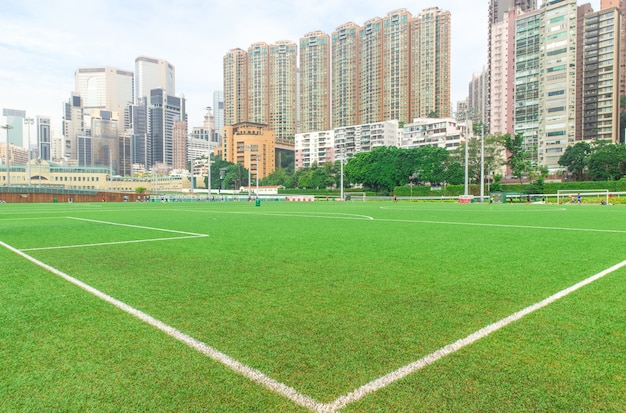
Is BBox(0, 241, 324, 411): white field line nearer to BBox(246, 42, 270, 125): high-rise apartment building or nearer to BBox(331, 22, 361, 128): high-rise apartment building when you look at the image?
BBox(331, 22, 361, 128): high-rise apartment building

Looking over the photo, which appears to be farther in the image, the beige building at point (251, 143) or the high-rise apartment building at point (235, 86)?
the high-rise apartment building at point (235, 86)

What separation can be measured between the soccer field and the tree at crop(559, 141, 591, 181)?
276 ft

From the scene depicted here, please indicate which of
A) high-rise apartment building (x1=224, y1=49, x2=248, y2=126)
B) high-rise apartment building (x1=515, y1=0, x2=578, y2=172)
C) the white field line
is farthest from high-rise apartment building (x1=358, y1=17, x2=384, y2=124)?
the white field line

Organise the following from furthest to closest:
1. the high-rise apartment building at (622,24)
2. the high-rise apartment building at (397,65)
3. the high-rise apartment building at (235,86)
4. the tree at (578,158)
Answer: the high-rise apartment building at (235,86)
the high-rise apartment building at (397,65)
the high-rise apartment building at (622,24)
the tree at (578,158)

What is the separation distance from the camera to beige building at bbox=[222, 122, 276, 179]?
142 metres

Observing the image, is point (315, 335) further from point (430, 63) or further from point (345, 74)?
point (345, 74)

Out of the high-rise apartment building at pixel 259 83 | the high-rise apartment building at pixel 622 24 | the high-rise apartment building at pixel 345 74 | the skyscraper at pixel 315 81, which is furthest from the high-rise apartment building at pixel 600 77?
the high-rise apartment building at pixel 259 83

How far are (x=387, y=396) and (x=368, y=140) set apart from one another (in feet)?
419

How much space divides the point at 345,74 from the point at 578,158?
9043cm

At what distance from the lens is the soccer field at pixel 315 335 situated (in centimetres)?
220

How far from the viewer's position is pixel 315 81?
156250 mm

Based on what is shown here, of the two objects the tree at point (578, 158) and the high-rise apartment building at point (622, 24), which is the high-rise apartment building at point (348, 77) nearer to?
the high-rise apartment building at point (622, 24)

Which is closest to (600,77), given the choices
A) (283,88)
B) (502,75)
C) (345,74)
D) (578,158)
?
(502,75)

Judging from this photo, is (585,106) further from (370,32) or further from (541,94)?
(370,32)
